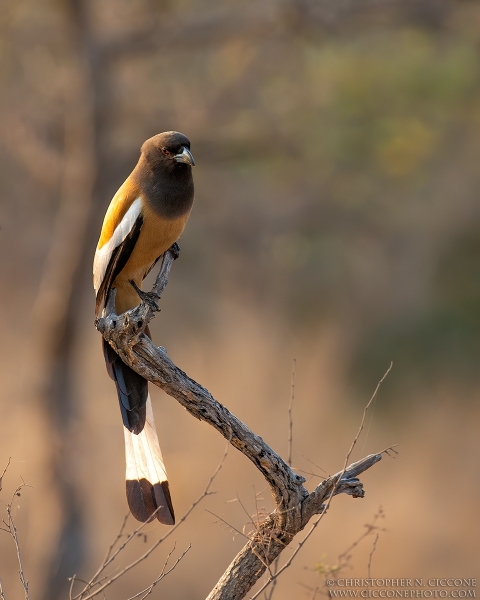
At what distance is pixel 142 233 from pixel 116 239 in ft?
0.38

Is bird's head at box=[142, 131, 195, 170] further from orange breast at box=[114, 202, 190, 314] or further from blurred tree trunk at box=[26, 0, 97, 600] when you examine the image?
blurred tree trunk at box=[26, 0, 97, 600]

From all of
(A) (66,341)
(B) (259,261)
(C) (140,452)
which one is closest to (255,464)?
(C) (140,452)

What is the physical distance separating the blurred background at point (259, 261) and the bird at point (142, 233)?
112 inches

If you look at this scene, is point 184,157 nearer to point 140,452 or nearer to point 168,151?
point 168,151

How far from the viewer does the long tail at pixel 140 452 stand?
2.95m

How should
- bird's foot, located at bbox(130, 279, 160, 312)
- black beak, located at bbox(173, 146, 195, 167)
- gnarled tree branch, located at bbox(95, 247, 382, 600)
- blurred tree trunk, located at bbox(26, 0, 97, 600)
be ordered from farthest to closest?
blurred tree trunk, located at bbox(26, 0, 97, 600) → black beak, located at bbox(173, 146, 195, 167) → bird's foot, located at bbox(130, 279, 160, 312) → gnarled tree branch, located at bbox(95, 247, 382, 600)

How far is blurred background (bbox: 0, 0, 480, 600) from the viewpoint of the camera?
23.6 feet

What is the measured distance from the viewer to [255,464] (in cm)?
265

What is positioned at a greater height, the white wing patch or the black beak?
the black beak

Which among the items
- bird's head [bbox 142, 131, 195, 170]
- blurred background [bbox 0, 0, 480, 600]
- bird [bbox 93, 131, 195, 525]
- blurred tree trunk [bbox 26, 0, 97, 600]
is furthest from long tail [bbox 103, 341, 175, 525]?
blurred tree trunk [bbox 26, 0, 97, 600]

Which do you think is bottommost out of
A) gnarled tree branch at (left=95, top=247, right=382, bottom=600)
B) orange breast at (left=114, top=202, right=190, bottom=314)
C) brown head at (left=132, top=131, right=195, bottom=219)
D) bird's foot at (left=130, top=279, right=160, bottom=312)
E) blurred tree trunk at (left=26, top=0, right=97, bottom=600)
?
gnarled tree branch at (left=95, top=247, right=382, bottom=600)

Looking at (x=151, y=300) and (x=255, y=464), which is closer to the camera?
(x=255, y=464)

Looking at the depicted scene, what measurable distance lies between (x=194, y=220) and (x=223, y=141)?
2096mm

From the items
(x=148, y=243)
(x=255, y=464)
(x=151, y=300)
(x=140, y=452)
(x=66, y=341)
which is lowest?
(x=255, y=464)
